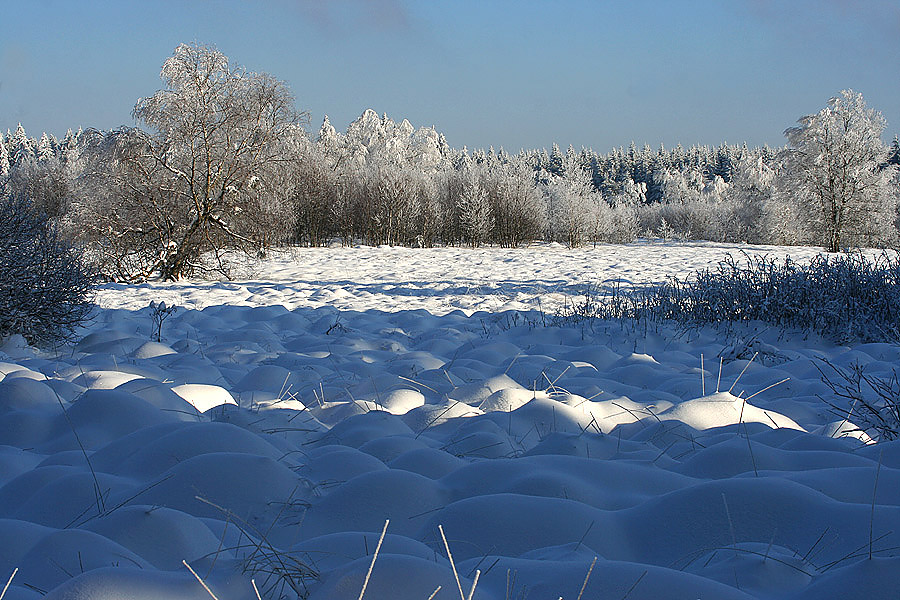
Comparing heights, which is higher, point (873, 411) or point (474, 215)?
point (474, 215)

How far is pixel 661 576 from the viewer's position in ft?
4.61

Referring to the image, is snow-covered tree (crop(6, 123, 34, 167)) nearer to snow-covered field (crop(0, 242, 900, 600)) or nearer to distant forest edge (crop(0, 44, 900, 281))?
distant forest edge (crop(0, 44, 900, 281))

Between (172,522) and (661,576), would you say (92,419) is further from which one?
(661,576)

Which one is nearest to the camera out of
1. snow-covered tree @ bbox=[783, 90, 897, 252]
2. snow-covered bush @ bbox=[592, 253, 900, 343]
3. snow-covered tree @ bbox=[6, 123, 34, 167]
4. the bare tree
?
snow-covered bush @ bbox=[592, 253, 900, 343]

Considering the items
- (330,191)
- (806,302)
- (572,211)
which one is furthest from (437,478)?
(572,211)

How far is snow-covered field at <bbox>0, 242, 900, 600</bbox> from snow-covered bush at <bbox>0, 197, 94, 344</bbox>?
0.38 m

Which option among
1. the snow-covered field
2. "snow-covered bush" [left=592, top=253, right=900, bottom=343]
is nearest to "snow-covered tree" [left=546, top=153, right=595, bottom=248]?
"snow-covered bush" [left=592, top=253, right=900, bottom=343]

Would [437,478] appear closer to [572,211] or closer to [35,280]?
[35,280]

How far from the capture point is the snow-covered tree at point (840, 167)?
95.3 ft


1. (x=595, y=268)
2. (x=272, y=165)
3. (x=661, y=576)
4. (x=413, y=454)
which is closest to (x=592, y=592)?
(x=661, y=576)

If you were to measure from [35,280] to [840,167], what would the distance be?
1309 inches

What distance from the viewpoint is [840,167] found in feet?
96.2

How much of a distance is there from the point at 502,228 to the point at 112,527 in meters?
33.5

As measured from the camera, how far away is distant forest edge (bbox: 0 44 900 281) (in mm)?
13734
